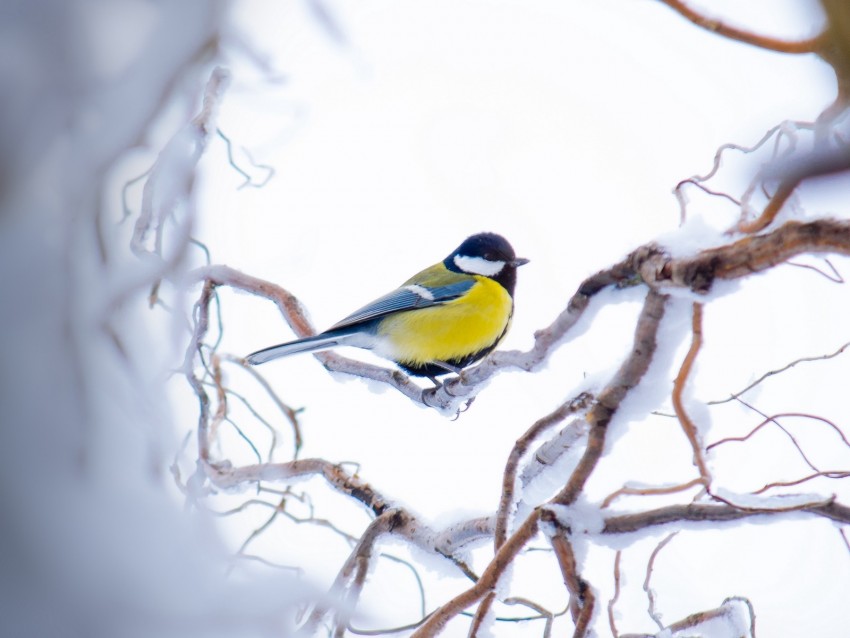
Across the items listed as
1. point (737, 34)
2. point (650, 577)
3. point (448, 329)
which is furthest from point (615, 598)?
point (448, 329)

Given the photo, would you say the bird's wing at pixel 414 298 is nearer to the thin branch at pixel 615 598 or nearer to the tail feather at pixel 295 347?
the tail feather at pixel 295 347

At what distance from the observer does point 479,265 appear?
276cm

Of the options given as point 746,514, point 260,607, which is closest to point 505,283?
point 746,514

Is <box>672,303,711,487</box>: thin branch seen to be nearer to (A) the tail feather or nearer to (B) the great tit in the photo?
(A) the tail feather

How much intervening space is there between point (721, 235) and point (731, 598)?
616 mm

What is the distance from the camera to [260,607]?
0.70 m

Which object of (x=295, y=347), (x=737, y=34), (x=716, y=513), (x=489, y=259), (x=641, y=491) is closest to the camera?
(x=737, y=34)

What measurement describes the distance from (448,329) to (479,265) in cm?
45

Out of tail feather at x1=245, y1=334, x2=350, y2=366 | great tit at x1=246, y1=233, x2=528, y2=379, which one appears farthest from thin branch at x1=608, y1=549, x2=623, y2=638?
great tit at x1=246, y1=233, x2=528, y2=379

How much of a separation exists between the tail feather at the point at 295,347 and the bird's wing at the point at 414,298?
0.38m

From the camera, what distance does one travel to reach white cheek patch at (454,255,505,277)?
8.78 ft

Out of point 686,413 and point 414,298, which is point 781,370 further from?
point 414,298

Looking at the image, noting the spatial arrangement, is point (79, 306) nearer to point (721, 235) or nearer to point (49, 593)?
point (49, 593)

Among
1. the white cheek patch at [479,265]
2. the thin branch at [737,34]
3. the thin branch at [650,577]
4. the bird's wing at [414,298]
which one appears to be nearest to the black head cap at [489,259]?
the white cheek patch at [479,265]
